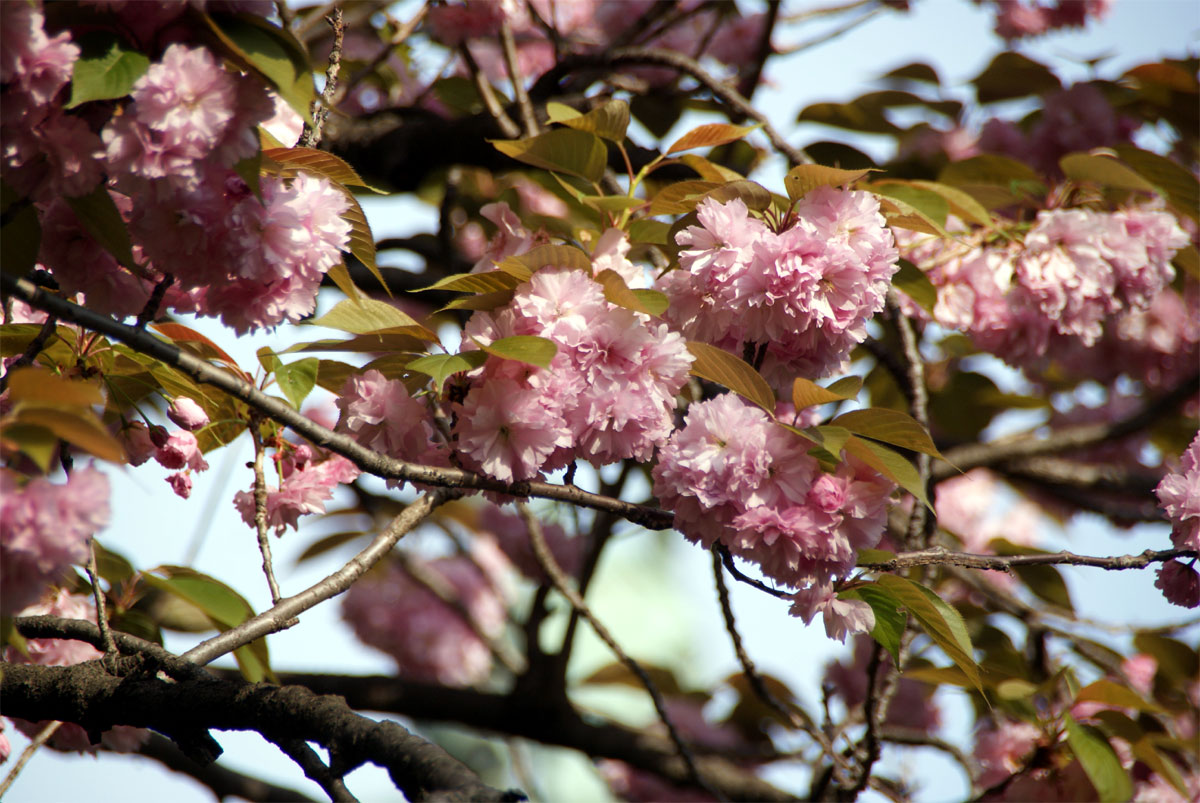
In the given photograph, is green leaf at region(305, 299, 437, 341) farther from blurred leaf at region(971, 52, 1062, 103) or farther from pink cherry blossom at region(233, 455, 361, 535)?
blurred leaf at region(971, 52, 1062, 103)

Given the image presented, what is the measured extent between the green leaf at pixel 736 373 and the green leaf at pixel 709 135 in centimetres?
38

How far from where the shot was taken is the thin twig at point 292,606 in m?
1.01

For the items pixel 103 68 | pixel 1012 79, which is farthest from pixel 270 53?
pixel 1012 79

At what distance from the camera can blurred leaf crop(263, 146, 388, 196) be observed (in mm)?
943

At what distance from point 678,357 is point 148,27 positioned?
2.01 feet

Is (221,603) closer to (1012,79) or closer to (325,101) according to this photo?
(325,101)

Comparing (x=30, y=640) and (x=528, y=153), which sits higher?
(x=528, y=153)

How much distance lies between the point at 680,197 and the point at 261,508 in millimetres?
672

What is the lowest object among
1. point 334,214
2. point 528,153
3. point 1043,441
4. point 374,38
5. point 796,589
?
point 796,589

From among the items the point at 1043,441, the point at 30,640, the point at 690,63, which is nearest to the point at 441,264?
the point at 690,63

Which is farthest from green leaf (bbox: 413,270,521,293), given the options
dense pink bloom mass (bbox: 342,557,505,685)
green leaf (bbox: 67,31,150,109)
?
dense pink bloom mass (bbox: 342,557,505,685)

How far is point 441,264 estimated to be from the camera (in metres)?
2.36

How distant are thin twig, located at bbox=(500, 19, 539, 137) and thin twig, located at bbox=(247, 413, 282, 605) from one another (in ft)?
2.97

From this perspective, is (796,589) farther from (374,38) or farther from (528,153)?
(374,38)
